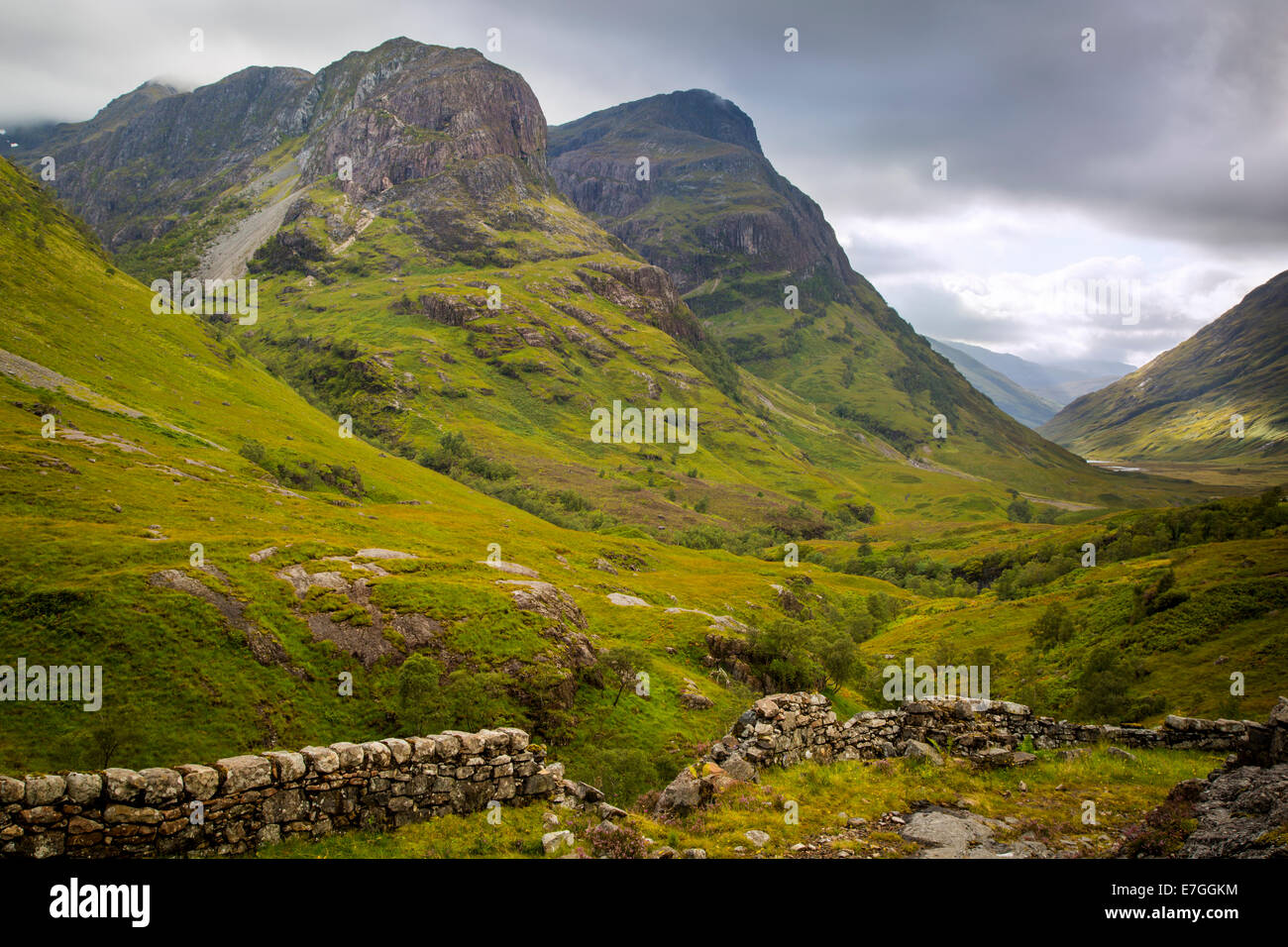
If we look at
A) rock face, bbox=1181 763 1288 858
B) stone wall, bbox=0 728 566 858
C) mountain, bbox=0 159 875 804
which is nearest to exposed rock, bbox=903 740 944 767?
rock face, bbox=1181 763 1288 858

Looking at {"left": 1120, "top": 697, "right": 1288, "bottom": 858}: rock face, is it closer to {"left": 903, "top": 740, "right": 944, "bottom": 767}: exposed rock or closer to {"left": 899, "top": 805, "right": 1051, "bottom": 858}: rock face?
{"left": 899, "top": 805, "right": 1051, "bottom": 858}: rock face

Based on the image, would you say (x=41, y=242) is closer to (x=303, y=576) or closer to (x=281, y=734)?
(x=303, y=576)

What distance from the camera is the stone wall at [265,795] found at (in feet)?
40.3

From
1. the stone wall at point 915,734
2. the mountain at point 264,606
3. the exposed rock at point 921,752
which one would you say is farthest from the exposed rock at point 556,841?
the mountain at point 264,606

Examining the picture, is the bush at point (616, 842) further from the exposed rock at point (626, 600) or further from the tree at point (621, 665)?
the exposed rock at point (626, 600)

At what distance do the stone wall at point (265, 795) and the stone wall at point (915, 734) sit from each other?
598 cm

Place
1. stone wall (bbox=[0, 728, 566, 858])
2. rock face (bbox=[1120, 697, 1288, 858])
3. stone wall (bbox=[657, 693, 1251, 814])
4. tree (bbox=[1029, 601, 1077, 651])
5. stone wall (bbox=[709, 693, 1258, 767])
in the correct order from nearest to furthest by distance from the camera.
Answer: rock face (bbox=[1120, 697, 1288, 858]), stone wall (bbox=[0, 728, 566, 858]), stone wall (bbox=[657, 693, 1251, 814]), stone wall (bbox=[709, 693, 1258, 767]), tree (bbox=[1029, 601, 1077, 651])

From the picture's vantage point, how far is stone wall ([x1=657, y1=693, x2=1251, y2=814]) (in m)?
20.2

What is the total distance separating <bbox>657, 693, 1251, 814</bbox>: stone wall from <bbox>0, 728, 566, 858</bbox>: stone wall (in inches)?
235

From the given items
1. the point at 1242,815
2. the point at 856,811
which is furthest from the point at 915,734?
the point at 1242,815

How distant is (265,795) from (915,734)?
19.0 meters
